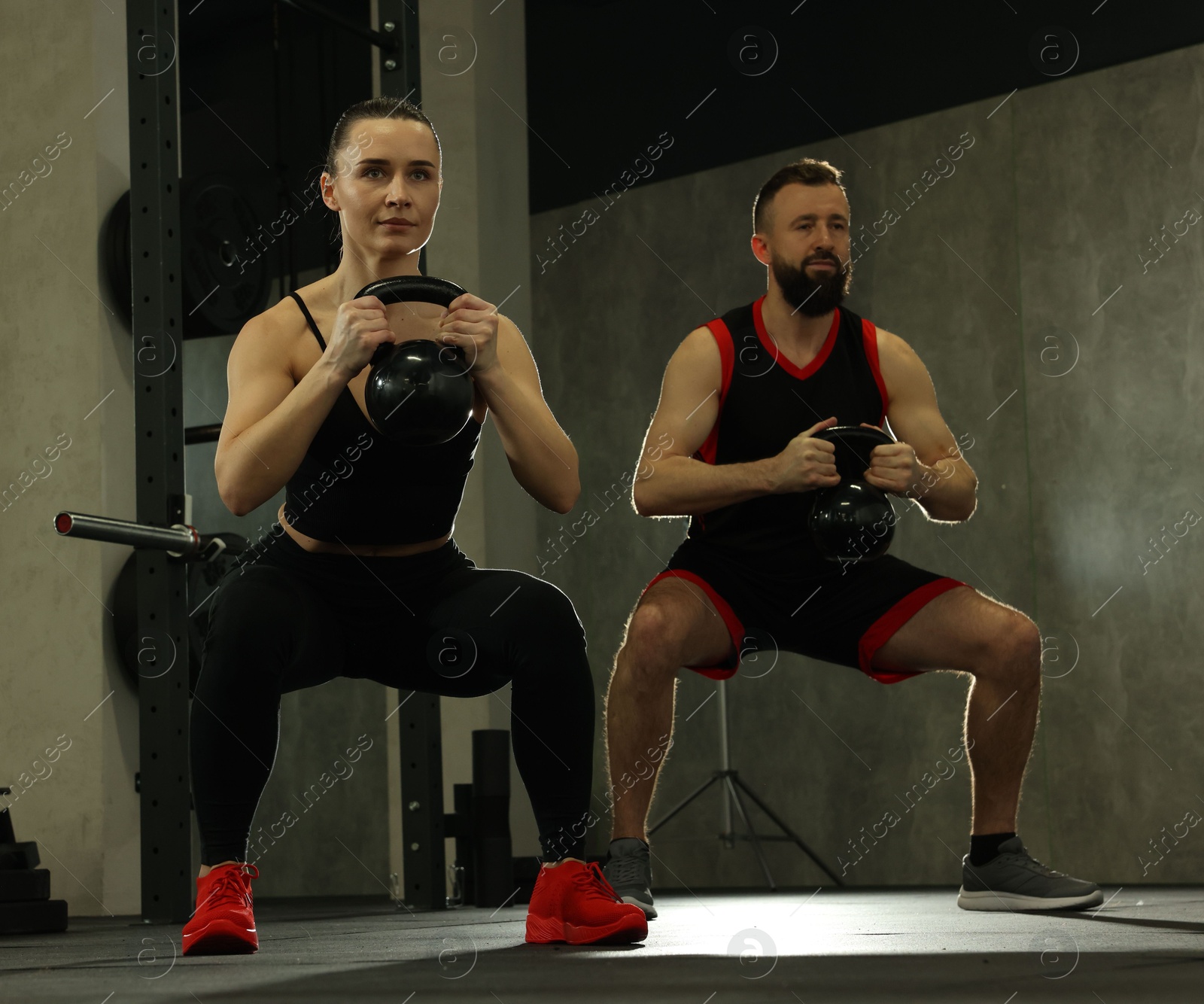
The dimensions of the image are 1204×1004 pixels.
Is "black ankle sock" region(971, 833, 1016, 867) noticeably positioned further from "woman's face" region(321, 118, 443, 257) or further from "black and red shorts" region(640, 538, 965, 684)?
"woman's face" region(321, 118, 443, 257)

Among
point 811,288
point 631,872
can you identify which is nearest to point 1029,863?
point 631,872

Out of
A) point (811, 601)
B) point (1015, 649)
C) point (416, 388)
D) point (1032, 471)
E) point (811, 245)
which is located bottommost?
point (1015, 649)

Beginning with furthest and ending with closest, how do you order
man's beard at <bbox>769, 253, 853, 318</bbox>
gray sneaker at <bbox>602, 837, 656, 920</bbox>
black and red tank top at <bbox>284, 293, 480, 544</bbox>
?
man's beard at <bbox>769, 253, 853, 318</bbox>
gray sneaker at <bbox>602, 837, 656, 920</bbox>
black and red tank top at <bbox>284, 293, 480, 544</bbox>

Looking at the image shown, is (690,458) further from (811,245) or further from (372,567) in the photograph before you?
(372,567)

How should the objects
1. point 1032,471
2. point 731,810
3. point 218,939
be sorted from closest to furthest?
1. point 218,939
2. point 1032,471
3. point 731,810

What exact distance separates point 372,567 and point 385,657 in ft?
0.43

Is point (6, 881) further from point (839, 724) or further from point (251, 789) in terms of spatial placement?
point (839, 724)

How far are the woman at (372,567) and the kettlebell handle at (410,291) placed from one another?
30 millimetres

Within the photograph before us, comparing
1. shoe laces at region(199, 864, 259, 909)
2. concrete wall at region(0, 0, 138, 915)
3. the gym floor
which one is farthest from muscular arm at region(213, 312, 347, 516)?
concrete wall at region(0, 0, 138, 915)

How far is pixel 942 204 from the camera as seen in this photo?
5.18 meters

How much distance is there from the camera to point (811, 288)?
2691 mm

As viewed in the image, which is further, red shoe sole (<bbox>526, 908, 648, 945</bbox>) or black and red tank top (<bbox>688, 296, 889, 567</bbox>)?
black and red tank top (<bbox>688, 296, 889, 567</bbox>)

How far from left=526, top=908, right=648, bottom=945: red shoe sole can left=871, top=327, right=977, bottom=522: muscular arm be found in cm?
114

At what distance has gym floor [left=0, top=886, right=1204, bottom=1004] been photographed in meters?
1.18
